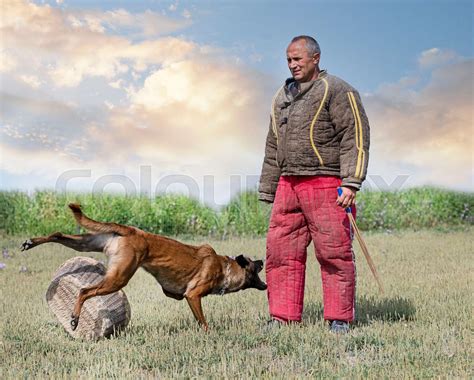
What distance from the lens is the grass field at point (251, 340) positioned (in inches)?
226

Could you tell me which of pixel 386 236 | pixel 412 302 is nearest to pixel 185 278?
pixel 412 302

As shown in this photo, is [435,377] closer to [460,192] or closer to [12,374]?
→ [12,374]

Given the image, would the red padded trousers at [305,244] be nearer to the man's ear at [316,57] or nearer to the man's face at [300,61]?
the man's face at [300,61]

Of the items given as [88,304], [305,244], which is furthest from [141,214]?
[305,244]

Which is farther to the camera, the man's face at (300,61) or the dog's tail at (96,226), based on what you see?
the man's face at (300,61)

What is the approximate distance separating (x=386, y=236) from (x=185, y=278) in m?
11.7

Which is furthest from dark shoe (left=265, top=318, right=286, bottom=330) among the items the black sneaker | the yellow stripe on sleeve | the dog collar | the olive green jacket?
the yellow stripe on sleeve

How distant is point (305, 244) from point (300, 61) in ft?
6.33

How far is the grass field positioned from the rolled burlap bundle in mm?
161

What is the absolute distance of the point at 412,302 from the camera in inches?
348

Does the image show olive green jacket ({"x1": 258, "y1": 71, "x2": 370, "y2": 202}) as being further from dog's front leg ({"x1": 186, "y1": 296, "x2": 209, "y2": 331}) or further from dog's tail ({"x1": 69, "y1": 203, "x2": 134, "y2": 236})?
dog's tail ({"x1": 69, "y1": 203, "x2": 134, "y2": 236})

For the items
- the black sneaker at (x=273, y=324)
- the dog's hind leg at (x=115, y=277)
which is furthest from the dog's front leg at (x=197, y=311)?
the dog's hind leg at (x=115, y=277)

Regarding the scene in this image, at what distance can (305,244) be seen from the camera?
7.25 m

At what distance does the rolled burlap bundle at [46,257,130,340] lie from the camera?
6.91 meters
